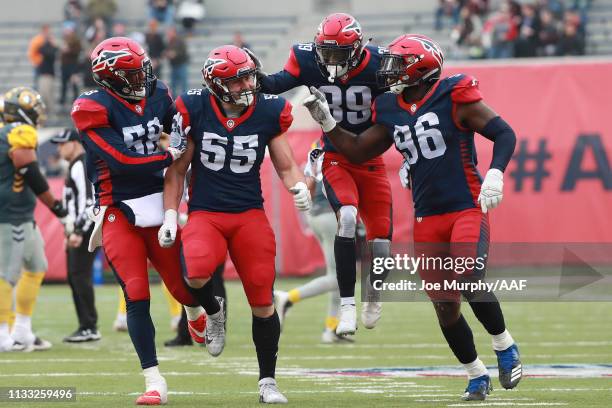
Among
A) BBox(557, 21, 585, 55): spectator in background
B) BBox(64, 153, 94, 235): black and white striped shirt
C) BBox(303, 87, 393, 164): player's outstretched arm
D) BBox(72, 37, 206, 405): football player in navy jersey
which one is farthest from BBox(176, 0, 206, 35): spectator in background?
BBox(72, 37, 206, 405): football player in navy jersey

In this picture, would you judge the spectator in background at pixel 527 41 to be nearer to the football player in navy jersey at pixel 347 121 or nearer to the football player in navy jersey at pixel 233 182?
the football player in navy jersey at pixel 347 121

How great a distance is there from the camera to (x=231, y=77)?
23.8ft

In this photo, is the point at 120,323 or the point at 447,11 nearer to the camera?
the point at 120,323

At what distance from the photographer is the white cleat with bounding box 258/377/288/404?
23.4 ft

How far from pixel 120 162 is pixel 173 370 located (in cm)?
226

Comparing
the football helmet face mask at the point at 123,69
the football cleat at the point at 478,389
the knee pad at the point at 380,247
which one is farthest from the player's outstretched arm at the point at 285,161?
the football cleat at the point at 478,389

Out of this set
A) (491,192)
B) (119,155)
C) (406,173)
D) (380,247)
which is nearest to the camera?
(491,192)

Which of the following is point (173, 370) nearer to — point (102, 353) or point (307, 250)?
point (102, 353)

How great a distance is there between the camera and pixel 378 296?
8367mm

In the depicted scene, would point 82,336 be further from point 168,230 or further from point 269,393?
point 269,393

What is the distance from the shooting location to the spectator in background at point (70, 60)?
22.4 metres

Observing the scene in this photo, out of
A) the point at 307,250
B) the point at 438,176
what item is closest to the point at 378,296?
the point at 438,176

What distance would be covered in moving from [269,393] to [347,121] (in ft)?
6.41

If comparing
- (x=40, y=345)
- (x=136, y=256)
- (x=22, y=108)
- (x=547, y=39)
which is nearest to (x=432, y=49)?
(x=136, y=256)
